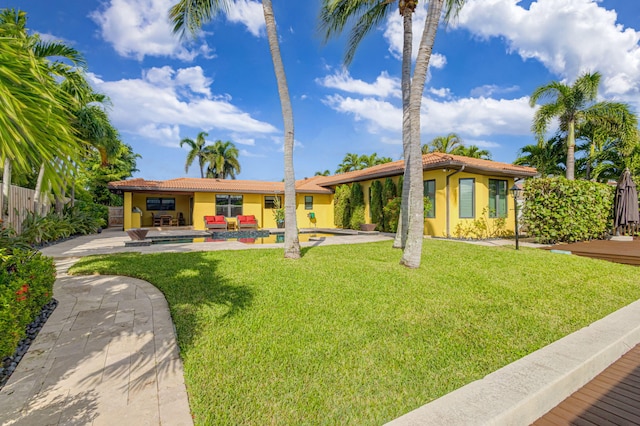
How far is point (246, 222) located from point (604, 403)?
1942 centimetres

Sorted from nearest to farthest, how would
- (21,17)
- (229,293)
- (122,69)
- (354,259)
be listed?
(229,293) → (354,259) → (21,17) → (122,69)

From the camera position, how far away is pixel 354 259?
8281mm

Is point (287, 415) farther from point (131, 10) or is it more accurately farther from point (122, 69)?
point (122, 69)

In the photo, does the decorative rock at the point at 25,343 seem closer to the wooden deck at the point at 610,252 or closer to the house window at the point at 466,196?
the wooden deck at the point at 610,252

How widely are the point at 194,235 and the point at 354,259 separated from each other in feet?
38.7

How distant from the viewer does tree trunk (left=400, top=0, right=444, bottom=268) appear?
7.18 m

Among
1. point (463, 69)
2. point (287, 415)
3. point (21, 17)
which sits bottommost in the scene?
point (287, 415)

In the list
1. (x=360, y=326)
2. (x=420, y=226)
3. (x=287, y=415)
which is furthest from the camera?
(x=420, y=226)

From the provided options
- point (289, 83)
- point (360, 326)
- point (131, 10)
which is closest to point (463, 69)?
point (289, 83)

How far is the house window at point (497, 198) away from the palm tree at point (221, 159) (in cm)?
3020

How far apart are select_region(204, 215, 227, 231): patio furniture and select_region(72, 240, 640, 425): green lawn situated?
10.8 m

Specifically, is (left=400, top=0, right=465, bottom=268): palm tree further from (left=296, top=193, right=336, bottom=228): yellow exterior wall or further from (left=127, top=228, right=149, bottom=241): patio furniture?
(left=296, top=193, right=336, bottom=228): yellow exterior wall

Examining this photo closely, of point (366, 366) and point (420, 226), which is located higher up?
point (420, 226)

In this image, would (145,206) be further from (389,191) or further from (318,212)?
(389,191)
